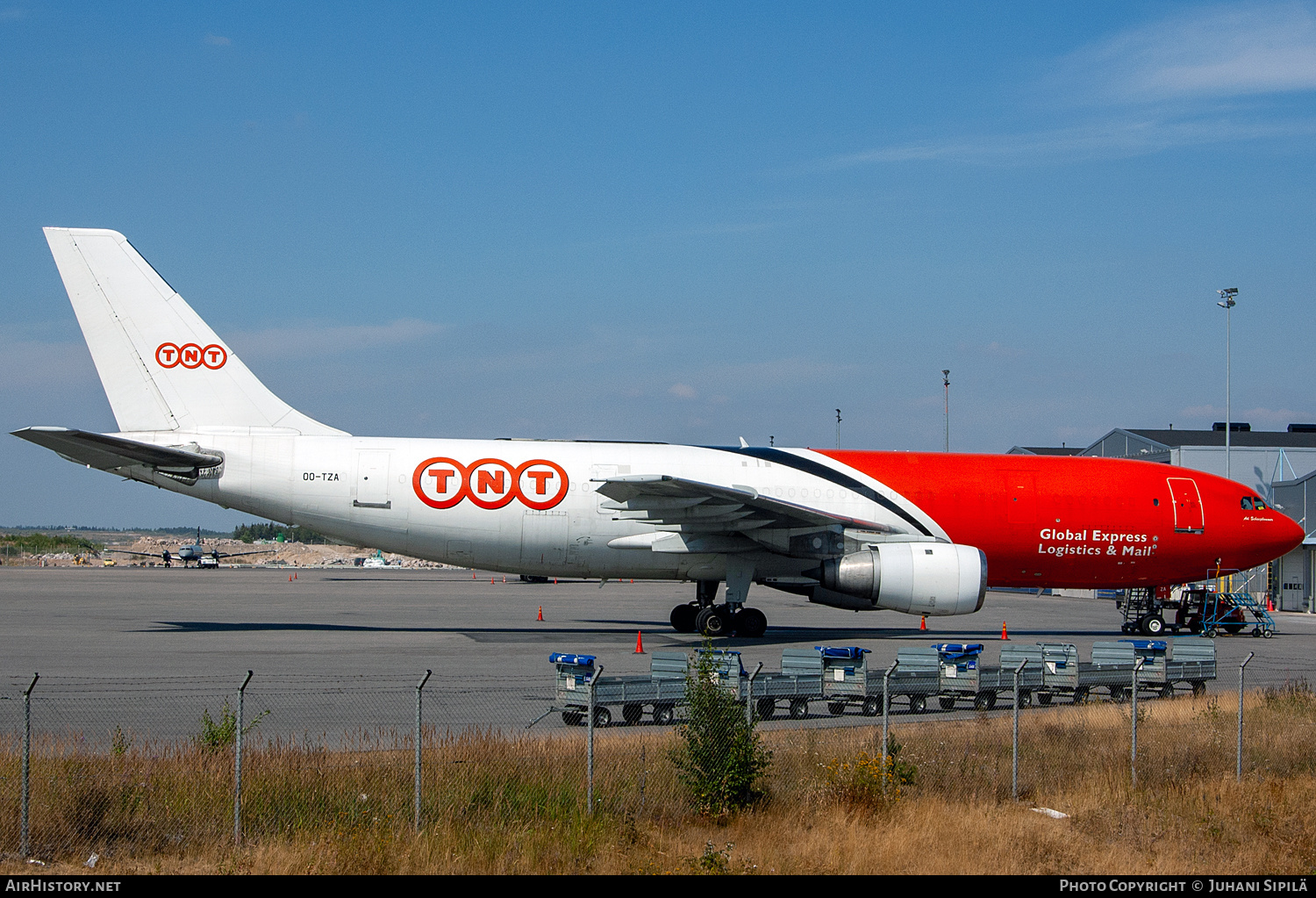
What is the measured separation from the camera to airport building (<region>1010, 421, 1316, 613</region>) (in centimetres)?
4441

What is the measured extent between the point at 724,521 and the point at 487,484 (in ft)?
17.4

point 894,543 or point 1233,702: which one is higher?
point 894,543

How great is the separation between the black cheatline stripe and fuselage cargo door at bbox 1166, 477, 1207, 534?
6594 mm

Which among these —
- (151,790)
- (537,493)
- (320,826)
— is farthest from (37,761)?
(537,493)

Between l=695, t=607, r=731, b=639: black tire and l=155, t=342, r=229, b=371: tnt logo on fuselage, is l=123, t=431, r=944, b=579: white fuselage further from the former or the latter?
l=155, t=342, r=229, b=371: tnt logo on fuselage

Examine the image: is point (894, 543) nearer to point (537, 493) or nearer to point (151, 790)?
point (537, 493)

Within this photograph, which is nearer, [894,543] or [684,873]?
[684,873]

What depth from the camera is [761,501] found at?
76.2 ft

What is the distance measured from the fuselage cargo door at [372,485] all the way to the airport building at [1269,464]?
2891cm

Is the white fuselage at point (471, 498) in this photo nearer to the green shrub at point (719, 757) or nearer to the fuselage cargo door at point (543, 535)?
the fuselage cargo door at point (543, 535)

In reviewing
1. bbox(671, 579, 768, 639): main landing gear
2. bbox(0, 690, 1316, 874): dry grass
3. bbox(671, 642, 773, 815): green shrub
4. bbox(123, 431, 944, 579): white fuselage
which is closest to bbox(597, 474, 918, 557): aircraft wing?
bbox(123, 431, 944, 579): white fuselage

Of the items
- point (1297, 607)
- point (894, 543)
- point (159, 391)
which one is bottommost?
point (1297, 607)
